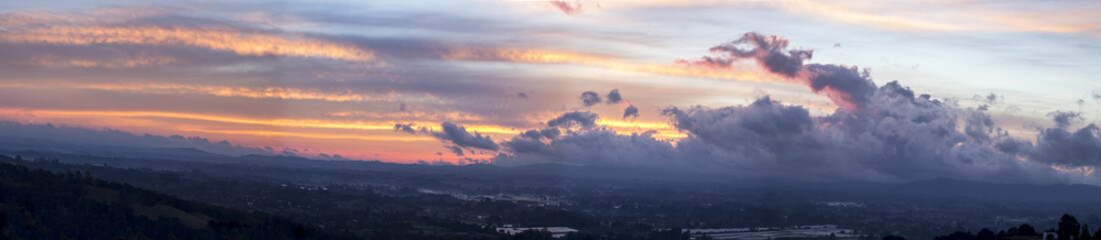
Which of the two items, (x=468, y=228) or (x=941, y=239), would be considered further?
(x=468, y=228)

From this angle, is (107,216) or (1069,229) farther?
(107,216)

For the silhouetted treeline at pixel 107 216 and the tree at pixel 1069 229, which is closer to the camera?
the tree at pixel 1069 229

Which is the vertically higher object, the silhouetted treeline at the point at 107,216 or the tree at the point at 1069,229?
the tree at the point at 1069,229

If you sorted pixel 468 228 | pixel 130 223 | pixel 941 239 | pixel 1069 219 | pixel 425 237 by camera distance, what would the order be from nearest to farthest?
1. pixel 1069 219
2. pixel 130 223
3. pixel 941 239
4. pixel 425 237
5. pixel 468 228

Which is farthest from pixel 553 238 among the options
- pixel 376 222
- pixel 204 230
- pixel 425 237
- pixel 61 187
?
pixel 61 187

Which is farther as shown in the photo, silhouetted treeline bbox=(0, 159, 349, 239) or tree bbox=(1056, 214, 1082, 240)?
silhouetted treeline bbox=(0, 159, 349, 239)

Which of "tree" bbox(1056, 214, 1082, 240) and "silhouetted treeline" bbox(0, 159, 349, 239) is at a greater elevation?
"tree" bbox(1056, 214, 1082, 240)

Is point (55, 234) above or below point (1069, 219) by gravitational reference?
below

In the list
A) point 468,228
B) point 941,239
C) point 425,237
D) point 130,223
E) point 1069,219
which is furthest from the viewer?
point 468,228

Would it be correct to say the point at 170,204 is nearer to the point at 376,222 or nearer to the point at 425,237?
the point at 425,237

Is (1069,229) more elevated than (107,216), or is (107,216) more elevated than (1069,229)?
(1069,229)
